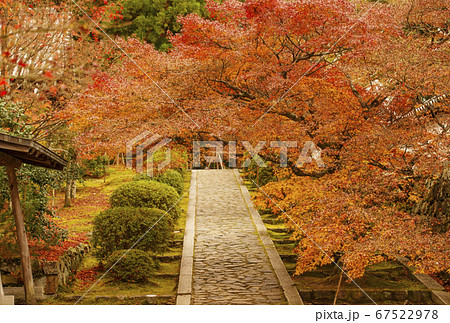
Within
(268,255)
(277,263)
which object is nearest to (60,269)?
(277,263)

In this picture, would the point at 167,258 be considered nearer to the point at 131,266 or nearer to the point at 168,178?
the point at 131,266

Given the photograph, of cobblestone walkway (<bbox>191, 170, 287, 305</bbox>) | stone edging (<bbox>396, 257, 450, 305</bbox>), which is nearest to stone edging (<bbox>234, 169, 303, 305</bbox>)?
cobblestone walkway (<bbox>191, 170, 287, 305</bbox>)

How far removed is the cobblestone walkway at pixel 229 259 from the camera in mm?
9734

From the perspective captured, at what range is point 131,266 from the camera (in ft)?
34.5

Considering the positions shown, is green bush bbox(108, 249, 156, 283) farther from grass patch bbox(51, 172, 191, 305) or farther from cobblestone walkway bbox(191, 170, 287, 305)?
cobblestone walkway bbox(191, 170, 287, 305)

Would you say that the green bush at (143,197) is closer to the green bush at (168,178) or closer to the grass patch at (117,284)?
the grass patch at (117,284)

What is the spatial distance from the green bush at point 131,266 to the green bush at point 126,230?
0.65 meters

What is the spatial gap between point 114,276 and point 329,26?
7.46 meters

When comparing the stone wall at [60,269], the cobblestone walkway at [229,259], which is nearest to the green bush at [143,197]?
the cobblestone walkway at [229,259]

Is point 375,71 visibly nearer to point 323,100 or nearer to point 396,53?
point 396,53

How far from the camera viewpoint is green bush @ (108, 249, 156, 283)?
34.6 feet

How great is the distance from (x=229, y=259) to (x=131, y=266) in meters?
2.82

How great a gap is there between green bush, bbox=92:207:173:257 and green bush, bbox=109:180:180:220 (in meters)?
2.10

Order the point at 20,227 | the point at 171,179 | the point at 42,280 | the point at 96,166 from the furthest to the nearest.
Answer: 1. the point at 96,166
2. the point at 171,179
3. the point at 42,280
4. the point at 20,227
